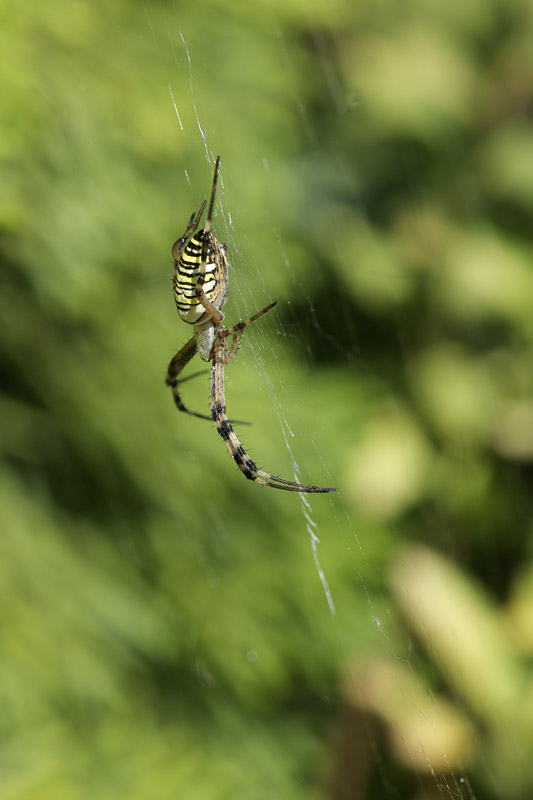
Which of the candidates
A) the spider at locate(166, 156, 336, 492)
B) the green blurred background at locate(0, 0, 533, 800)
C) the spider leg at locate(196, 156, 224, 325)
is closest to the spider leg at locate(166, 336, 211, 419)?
the spider at locate(166, 156, 336, 492)

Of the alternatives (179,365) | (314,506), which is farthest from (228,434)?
(314,506)

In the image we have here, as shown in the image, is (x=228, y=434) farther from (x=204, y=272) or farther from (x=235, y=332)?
(x=204, y=272)

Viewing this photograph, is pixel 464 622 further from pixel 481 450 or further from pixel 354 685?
pixel 481 450

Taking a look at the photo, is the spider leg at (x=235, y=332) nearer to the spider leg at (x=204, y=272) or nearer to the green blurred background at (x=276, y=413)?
the spider leg at (x=204, y=272)

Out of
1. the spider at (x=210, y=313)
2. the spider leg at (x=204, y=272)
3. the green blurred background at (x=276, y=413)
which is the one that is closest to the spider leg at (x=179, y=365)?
the spider at (x=210, y=313)

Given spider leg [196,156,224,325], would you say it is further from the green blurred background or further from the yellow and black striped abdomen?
the green blurred background

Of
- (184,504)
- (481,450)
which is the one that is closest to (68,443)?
(184,504)
